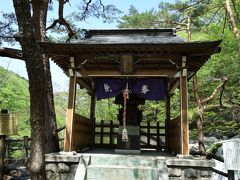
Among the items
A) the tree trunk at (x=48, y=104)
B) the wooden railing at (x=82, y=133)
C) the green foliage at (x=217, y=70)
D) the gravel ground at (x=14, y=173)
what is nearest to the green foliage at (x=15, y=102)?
the gravel ground at (x=14, y=173)

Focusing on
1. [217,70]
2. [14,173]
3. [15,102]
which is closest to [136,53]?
[217,70]

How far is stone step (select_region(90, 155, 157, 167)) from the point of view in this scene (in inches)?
277

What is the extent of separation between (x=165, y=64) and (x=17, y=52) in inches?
182

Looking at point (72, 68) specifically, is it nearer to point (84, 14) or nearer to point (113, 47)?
point (113, 47)

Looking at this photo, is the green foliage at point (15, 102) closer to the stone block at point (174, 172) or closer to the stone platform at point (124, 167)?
the stone platform at point (124, 167)

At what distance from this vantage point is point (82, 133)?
9.14 m

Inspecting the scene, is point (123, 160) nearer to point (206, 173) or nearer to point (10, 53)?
point (206, 173)

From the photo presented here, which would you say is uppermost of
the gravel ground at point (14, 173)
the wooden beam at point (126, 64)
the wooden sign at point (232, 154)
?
the wooden beam at point (126, 64)

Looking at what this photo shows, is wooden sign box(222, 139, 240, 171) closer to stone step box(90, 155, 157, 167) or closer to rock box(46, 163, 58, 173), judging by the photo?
stone step box(90, 155, 157, 167)

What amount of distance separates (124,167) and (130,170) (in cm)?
17

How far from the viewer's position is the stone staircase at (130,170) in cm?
664

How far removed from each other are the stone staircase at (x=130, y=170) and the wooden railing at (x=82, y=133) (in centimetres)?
112

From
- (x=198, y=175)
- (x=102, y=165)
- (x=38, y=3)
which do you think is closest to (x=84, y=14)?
(x=38, y=3)

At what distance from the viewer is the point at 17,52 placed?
8.52 meters
